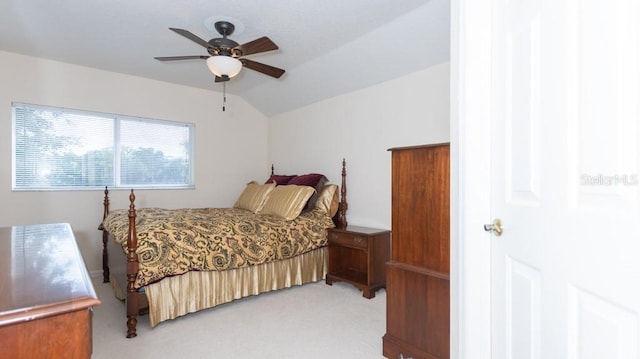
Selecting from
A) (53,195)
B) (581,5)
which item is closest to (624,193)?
(581,5)

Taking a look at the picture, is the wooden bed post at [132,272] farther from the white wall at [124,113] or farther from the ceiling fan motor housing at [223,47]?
the white wall at [124,113]

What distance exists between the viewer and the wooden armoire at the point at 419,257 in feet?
5.69

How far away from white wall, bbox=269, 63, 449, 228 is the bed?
279 mm

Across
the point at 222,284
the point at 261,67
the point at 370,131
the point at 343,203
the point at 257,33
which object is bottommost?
the point at 222,284

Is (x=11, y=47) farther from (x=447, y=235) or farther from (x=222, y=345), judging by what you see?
(x=447, y=235)

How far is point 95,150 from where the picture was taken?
3.88 metres

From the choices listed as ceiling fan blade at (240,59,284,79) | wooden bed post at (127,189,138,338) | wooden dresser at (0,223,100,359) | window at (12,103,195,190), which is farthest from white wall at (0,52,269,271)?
wooden dresser at (0,223,100,359)

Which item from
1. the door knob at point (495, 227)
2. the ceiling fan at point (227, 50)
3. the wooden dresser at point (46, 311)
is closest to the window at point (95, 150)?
the ceiling fan at point (227, 50)

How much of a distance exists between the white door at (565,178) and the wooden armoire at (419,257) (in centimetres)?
55

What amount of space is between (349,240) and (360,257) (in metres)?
0.41

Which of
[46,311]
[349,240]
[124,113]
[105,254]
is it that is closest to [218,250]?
[349,240]

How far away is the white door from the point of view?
676 mm

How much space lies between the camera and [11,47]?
325 cm

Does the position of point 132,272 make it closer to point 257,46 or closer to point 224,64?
point 224,64
